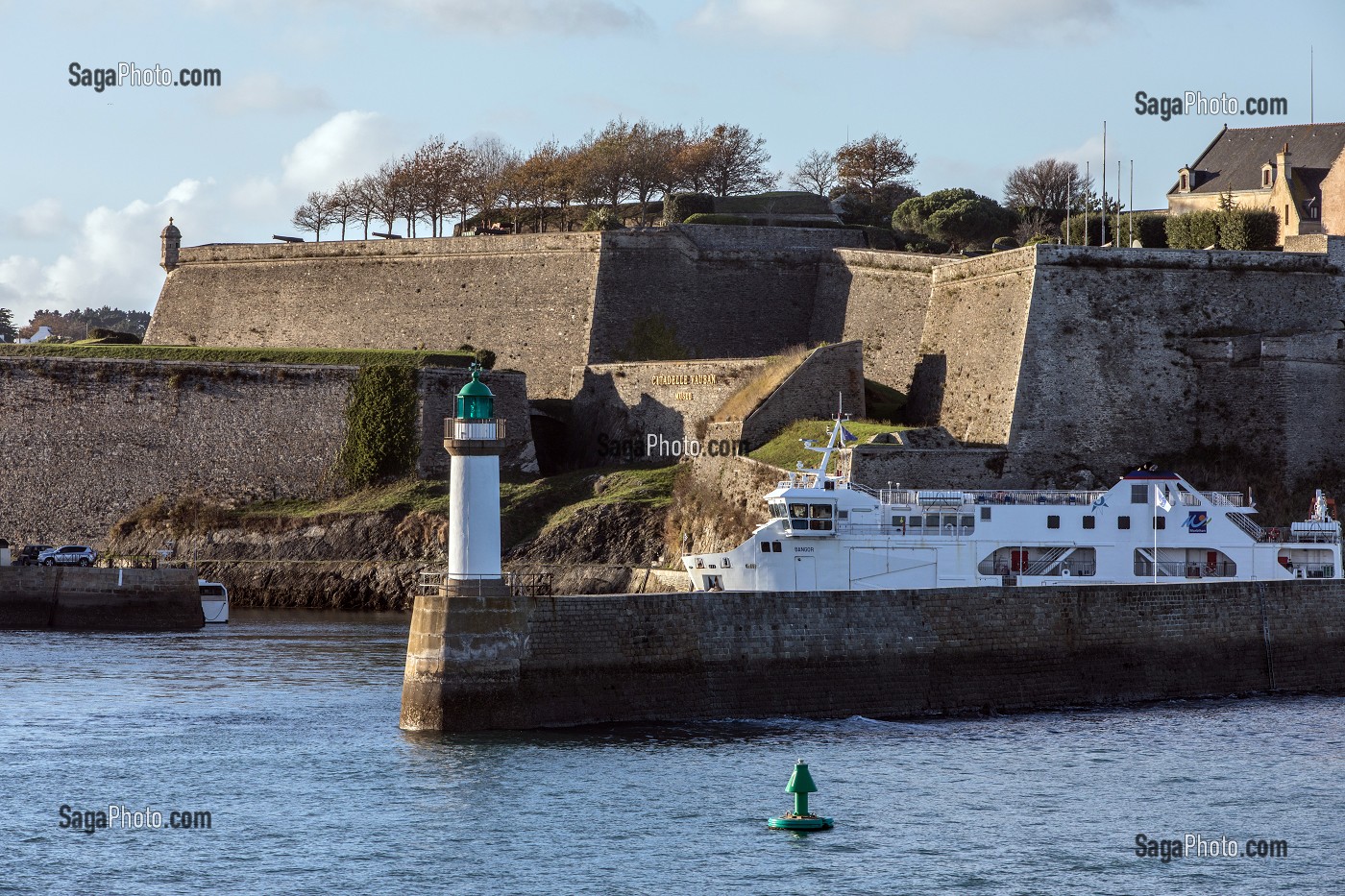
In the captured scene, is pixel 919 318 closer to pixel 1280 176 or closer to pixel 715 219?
pixel 715 219

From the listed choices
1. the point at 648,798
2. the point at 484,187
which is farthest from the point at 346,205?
the point at 648,798

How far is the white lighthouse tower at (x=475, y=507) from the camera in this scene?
27062 millimetres

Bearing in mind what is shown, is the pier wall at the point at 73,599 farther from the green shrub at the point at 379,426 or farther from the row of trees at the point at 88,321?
the row of trees at the point at 88,321

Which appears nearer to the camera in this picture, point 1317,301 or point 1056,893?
point 1056,893

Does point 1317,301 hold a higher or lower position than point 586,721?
higher

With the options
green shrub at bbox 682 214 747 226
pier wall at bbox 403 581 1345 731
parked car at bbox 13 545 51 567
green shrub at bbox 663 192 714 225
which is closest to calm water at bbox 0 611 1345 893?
pier wall at bbox 403 581 1345 731

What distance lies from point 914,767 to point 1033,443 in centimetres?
2030

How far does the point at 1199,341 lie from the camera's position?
47.2 m

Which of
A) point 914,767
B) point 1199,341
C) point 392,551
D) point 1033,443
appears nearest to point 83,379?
point 392,551

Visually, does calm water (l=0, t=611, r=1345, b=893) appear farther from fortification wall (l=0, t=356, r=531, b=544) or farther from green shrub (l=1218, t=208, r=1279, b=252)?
green shrub (l=1218, t=208, r=1279, b=252)

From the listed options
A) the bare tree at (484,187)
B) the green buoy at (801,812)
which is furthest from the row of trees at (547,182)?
the green buoy at (801,812)

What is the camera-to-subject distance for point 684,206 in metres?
65.2

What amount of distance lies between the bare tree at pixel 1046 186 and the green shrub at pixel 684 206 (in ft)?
43.3

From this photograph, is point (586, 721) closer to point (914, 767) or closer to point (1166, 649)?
point (914, 767)
